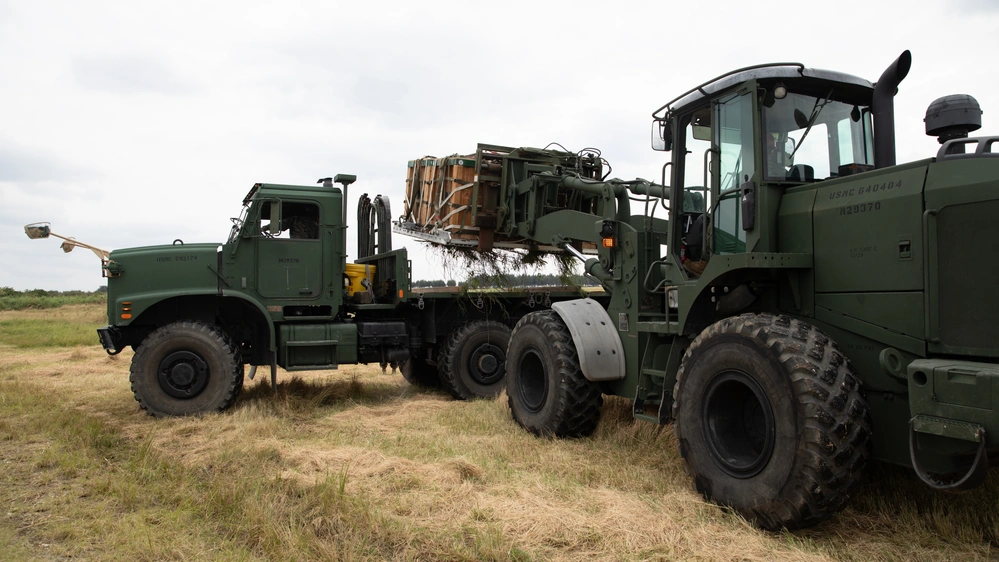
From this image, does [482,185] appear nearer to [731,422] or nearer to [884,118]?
[884,118]

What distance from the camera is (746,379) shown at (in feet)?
15.3

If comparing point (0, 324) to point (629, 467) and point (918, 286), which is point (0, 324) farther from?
point (918, 286)

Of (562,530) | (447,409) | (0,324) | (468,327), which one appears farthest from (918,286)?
(0,324)

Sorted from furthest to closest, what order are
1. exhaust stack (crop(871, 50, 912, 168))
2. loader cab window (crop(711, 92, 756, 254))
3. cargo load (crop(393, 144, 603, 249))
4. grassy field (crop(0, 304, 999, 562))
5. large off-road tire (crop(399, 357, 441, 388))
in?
large off-road tire (crop(399, 357, 441, 388)) → cargo load (crop(393, 144, 603, 249)) → loader cab window (crop(711, 92, 756, 254)) → exhaust stack (crop(871, 50, 912, 168)) → grassy field (crop(0, 304, 999, 562))

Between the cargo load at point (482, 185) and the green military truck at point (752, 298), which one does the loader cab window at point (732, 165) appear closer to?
the green military truck at point (752, 298)

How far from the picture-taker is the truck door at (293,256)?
9.47 m

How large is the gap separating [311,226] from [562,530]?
6.55 m

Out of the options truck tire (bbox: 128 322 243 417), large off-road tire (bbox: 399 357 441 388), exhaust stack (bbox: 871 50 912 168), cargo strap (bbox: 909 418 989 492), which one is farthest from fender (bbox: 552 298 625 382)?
large off-road tire (bbox: 399 357 441 388)

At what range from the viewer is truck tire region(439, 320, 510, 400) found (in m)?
10.4

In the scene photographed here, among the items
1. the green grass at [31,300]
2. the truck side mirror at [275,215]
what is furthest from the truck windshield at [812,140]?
the green grass at [31,300]

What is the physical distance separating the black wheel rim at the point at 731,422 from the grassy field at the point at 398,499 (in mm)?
425

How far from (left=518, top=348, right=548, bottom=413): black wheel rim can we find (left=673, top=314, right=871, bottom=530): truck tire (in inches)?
102

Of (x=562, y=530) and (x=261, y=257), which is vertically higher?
(x=261, y=257)

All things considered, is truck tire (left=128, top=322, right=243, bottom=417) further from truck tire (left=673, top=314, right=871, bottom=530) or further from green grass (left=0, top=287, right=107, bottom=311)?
green grass (left=0, top=287, right=107, bottom=311)
